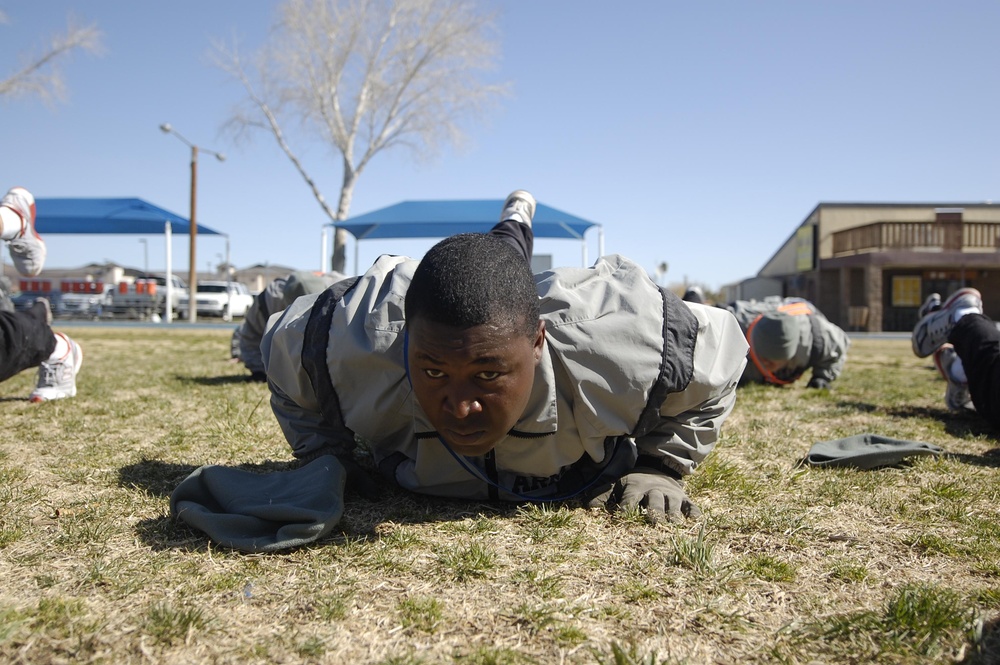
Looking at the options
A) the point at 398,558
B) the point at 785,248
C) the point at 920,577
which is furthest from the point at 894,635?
the point at 785,248

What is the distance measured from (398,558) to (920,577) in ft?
5.18

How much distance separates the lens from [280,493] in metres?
2.68

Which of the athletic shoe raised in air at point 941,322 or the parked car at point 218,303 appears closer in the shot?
the athletic shoe raised in air at point 941,322

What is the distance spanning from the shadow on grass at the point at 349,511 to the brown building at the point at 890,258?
24.1 meters

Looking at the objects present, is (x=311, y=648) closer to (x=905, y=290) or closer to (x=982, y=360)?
(x=982, y=360)

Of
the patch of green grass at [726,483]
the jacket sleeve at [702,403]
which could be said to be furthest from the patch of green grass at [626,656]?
the patch of green grass at [726,483]

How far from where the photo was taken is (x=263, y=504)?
99.7 inches

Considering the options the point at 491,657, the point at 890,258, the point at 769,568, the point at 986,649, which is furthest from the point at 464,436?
the point at 890,258

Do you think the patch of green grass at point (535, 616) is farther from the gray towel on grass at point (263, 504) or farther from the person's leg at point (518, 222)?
the person's leg at point (518, 222)

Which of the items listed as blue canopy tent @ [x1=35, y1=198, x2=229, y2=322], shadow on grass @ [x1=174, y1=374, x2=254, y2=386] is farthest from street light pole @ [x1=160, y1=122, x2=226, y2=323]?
shadow on grass @ [x1=174, y1=374, x2=254, y2=386]

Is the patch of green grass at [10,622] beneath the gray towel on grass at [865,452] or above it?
beneath

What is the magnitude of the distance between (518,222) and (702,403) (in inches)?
61.6

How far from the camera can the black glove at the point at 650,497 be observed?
2.74 meters

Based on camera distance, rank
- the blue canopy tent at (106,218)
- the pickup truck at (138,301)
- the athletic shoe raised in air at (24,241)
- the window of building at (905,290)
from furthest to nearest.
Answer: the window of building at (905,290), the pickup truck at (138,301), the blue canopy tent at (106,218), the athletic shoe raised in air at (24,241)
